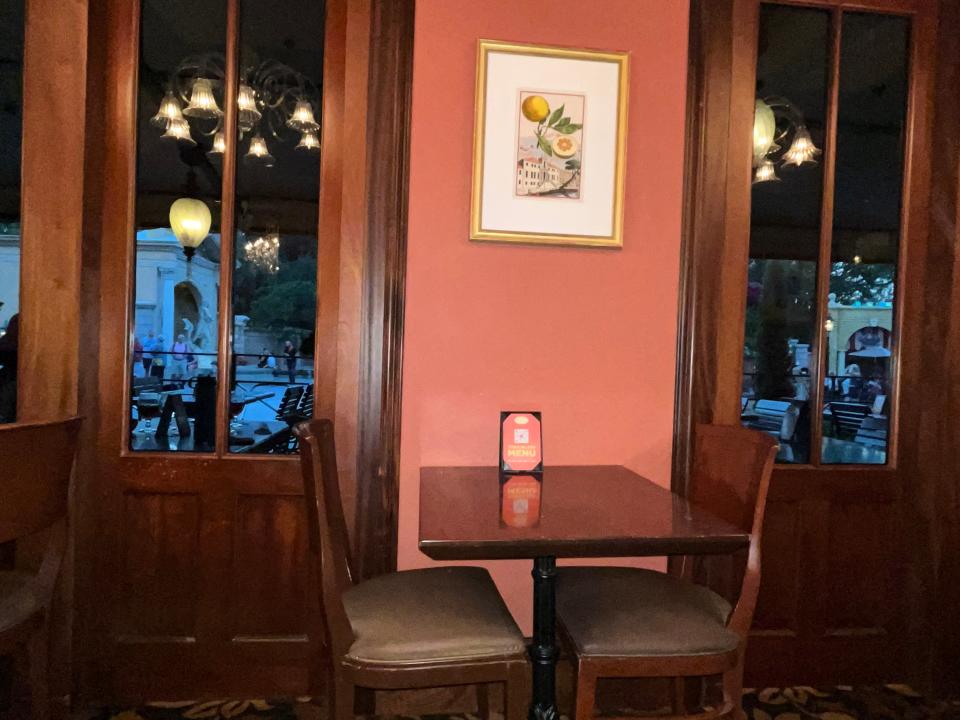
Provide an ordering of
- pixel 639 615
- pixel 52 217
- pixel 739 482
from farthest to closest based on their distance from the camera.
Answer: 1. pixel 52 217
2. pixel 739 482
3. pixel 639 615

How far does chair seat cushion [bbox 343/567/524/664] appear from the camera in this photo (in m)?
1.42

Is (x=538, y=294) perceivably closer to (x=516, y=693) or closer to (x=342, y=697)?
(x=516, y=693)

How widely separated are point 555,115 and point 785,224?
91 cm

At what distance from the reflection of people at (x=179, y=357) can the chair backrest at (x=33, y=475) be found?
→ 1.43 feet

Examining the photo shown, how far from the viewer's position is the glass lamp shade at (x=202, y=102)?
6.79 ft

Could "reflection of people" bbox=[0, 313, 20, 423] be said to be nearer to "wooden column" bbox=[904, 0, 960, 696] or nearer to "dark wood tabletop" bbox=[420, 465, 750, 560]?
"dark wood tabletop" bbox=[420, 465, 750, 560]

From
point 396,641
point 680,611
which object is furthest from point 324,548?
point 680,611

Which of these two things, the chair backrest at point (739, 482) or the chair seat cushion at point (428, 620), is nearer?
the chair seat cushion at point (428, 620)

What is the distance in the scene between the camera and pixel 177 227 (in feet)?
6.76

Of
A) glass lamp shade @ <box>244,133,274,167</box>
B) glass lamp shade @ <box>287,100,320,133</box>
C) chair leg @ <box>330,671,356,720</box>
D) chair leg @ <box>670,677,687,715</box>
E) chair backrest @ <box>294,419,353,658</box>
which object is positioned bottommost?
chair leg @ <box>670,677,687,715</box>

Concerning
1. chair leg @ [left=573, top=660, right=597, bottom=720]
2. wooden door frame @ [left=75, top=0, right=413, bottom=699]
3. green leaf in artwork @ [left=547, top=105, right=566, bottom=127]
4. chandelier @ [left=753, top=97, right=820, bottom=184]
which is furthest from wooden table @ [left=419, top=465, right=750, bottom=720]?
chandelier @ [left=753, top=97, right=820, bottom=184]

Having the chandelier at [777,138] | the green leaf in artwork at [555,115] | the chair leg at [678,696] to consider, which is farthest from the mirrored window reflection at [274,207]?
the chandelier at [777,138]

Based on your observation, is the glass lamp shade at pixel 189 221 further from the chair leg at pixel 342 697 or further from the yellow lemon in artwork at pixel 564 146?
the chair leg at pixel 342 697

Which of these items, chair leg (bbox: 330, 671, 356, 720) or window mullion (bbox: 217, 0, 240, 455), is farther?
window mullion (bbox: 217, 0, 240, 455)
